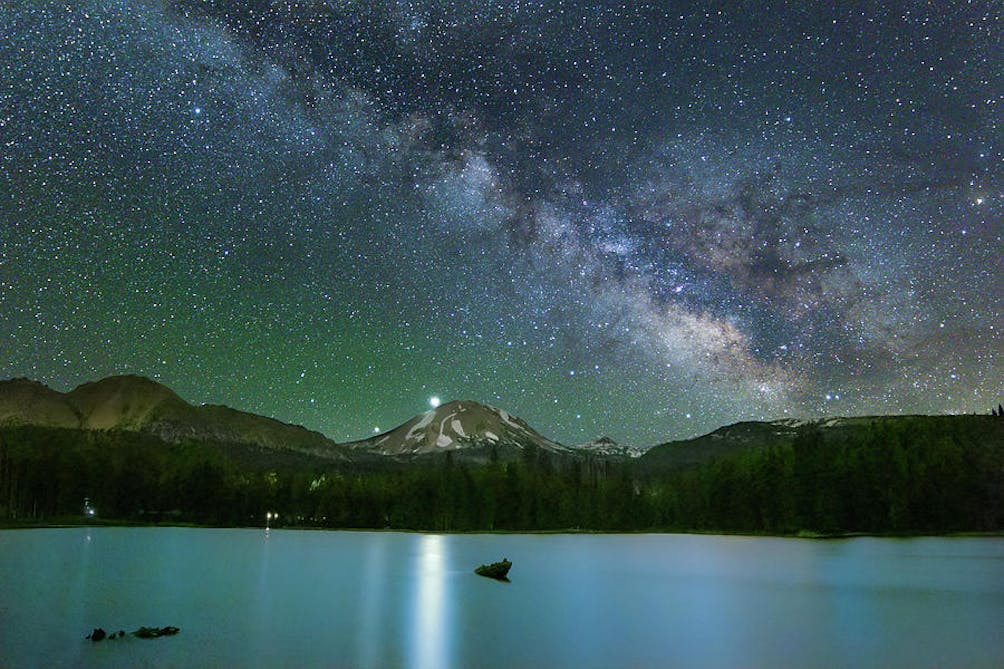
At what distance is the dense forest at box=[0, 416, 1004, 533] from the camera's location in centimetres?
12356

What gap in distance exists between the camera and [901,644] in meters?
27.5

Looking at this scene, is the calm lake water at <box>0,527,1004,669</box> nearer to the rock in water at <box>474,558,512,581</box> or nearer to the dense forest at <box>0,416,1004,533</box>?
the rock in water at <box>474,558,512,581</box>

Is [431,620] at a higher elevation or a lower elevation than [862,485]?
lower

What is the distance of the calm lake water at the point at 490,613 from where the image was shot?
79.8ft

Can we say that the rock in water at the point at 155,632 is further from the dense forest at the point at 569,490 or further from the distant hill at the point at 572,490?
the distant hill at the point at 572,490

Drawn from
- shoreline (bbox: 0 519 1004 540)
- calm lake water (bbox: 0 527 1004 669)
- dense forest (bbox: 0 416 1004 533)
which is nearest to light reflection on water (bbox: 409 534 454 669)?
calm lake water (bbox: 0 527 1004 669)

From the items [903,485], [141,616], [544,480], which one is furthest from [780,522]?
[141,616]

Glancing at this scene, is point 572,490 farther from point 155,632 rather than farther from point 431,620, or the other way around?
point 155,632

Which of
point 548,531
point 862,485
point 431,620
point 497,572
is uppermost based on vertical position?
point 862,485

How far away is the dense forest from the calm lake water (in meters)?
62.8

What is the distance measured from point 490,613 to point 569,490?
131944 millimetres

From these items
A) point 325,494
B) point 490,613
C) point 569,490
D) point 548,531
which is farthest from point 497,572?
point 325,494

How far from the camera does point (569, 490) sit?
540ft

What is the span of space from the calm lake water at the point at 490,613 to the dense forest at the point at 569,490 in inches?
2474
